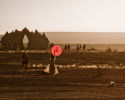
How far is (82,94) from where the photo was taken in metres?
7.87

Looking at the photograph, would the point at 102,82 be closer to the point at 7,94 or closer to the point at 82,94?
the point at 82,94

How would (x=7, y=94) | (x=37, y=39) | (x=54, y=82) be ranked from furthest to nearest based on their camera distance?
(x=37, y=39), (x=54, y=82), (x=7, y=94)

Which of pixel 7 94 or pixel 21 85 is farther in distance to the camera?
pixel 21 85

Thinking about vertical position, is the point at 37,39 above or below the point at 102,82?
above

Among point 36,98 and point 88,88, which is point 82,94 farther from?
point 36,98

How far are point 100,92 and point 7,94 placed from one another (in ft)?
12.0

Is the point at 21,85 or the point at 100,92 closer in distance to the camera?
the point at 100,92

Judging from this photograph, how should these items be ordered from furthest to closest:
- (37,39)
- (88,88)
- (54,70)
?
(37,39) → (54,70) → (88,88)

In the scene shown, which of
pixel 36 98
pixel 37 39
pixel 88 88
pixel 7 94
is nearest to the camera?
pixel 36 98

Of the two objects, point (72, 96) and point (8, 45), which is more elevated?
point (8, 45)

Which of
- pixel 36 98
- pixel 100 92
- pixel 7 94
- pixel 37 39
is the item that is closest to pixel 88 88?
pixel 100 92

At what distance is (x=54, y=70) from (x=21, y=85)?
11.2 feet

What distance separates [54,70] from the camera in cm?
1235

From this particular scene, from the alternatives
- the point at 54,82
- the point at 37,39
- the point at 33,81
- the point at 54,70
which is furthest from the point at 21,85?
the point at 37,39
